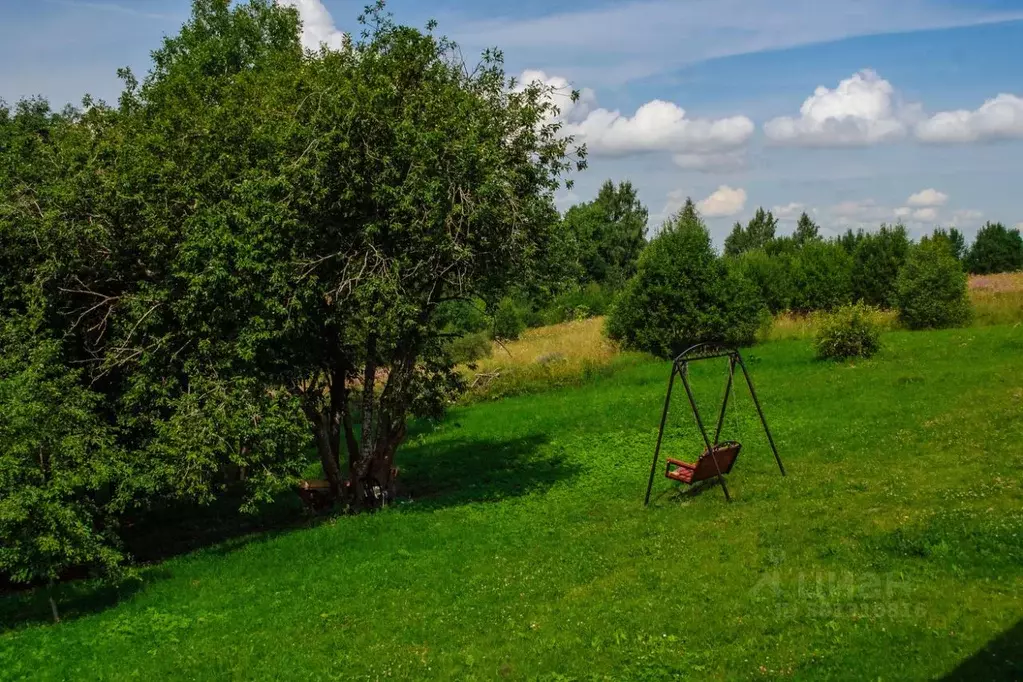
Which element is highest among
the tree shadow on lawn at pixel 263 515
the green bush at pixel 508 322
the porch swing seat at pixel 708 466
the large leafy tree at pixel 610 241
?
the large leafy tree at pixel 610 241

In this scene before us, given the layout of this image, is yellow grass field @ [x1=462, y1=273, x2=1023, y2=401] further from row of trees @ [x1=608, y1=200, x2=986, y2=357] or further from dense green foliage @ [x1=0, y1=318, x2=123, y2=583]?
dense green foliage @ [x1=0, y1=318, x2=123, y2=583]

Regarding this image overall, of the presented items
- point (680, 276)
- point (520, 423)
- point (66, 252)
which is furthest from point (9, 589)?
point (680, 276)

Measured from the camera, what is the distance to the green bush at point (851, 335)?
85.3ft

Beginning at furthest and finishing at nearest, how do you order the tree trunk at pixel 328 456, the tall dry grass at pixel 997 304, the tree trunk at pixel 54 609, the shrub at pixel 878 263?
the shrub at pixel 878 263 < the tall dry grass at pixel 997 304 < the tree trunk at pixel 328 456 < the tree trunk at pixel 54 609

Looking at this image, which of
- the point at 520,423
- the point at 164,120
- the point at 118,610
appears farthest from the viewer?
the point at 520,423

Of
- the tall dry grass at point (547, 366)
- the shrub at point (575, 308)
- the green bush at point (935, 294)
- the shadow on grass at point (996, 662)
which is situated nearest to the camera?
the shadow on grass at point (996, 662)

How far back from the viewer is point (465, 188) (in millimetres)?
15016

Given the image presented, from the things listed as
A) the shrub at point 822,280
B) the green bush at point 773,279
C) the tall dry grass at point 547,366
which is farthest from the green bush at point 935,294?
the tall dry grass at point 547,366

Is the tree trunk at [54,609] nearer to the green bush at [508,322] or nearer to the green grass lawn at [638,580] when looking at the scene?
the green grass lawn at [638,580]

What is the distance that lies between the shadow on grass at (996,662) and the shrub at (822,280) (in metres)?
35.9

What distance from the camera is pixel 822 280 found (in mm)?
41250

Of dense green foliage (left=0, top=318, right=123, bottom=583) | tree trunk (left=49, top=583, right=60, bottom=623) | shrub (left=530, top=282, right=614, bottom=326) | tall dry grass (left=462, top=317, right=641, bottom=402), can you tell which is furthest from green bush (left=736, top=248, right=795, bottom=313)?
tree trunk (left=49, top=583, right=60, bottom=623)

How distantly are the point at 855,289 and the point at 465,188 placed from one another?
32090mm

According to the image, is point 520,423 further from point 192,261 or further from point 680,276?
point 192,261
